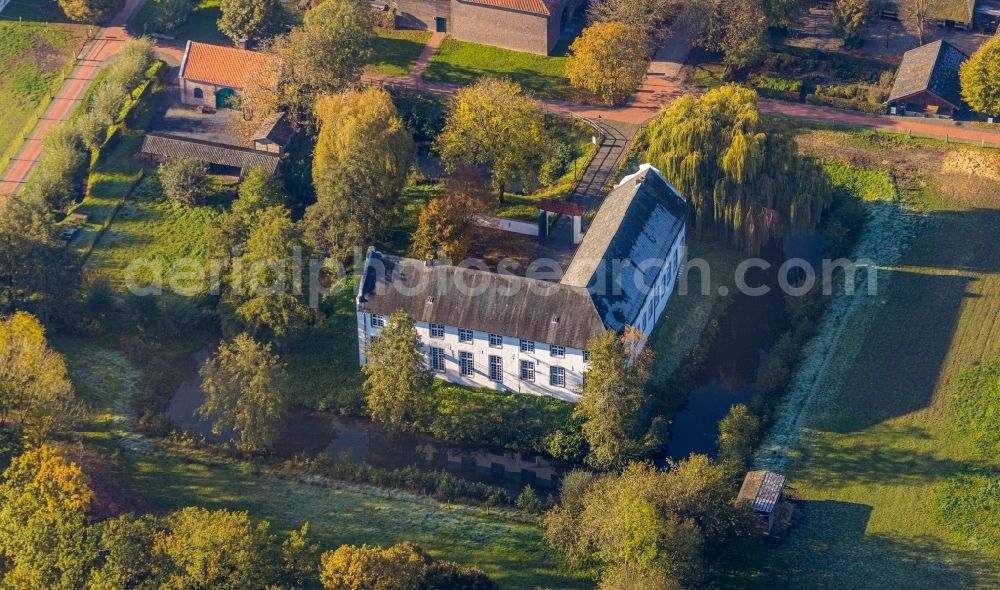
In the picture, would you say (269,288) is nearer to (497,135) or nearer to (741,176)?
(497,135)

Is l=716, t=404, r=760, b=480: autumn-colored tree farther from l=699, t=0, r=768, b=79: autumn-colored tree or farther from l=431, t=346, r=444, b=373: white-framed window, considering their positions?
l=699, t=0, r=768, b=79: autumn-colored tree

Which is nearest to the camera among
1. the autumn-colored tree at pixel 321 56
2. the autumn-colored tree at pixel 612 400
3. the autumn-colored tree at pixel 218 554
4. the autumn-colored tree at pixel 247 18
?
the autumn-colored tree at pixel 218 554

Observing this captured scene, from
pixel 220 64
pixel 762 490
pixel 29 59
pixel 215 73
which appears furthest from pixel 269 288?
pixel 29 59

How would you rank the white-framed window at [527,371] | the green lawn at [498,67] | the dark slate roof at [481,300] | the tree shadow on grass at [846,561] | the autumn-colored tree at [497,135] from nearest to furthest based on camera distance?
the tree shadow on grass at [846,561], the dark slate roof at [481,300], the white-framed window at [527,371], the autumn-colored tree at [497,135], the green lawn at [498,67]

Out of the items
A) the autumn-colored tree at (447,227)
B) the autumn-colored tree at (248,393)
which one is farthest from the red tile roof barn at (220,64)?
the autumn-colored tree at (248,393)

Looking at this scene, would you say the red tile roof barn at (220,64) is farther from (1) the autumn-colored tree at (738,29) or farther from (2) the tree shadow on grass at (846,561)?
(2) the tree shadow on grass at (846,561)

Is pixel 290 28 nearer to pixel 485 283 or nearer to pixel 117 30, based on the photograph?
pixel 117 30
